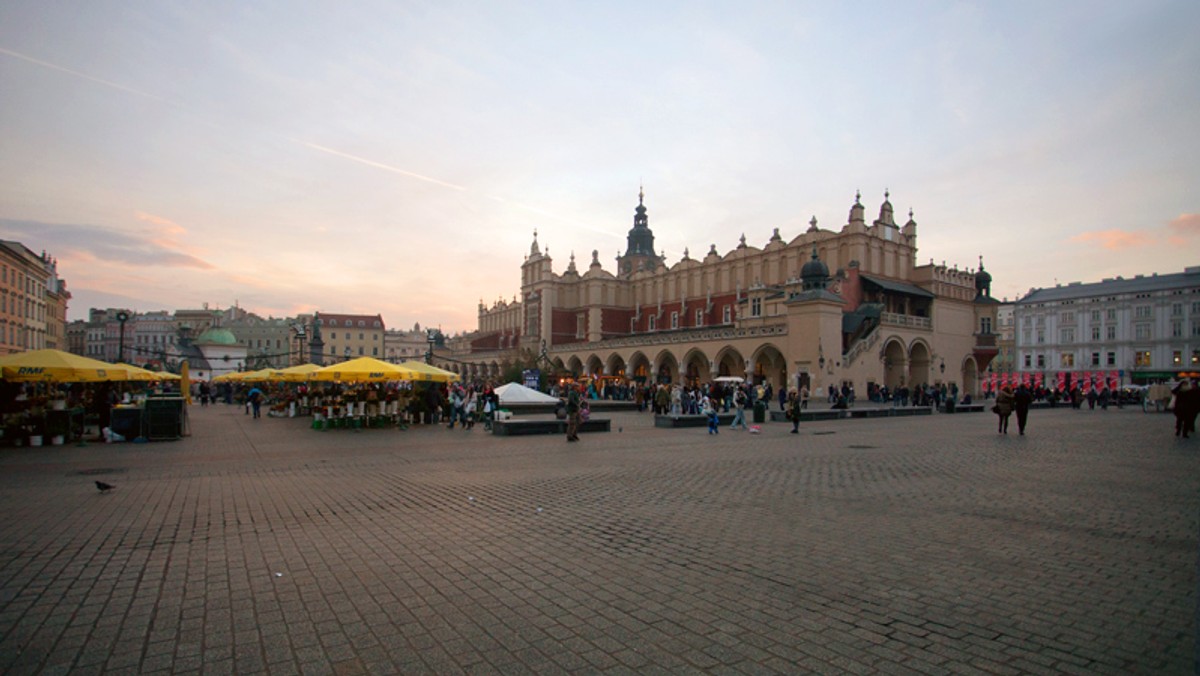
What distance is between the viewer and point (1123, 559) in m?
5.79

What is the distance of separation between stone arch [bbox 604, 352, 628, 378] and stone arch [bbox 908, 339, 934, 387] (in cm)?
2467

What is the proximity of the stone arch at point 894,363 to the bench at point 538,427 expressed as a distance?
3317 centimetres

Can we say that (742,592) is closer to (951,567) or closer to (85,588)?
(951,567)

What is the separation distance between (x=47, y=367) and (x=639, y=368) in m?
49.9

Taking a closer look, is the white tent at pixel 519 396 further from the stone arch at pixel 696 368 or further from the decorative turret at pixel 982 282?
the decorative turret at pixel 982 282

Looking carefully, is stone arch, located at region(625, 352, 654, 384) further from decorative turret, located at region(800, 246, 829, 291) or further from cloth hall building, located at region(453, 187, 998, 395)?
decorative turret, located at region(800, 246, 829, 291)

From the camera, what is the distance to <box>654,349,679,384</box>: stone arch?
181ft

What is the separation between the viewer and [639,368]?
62.3 metres

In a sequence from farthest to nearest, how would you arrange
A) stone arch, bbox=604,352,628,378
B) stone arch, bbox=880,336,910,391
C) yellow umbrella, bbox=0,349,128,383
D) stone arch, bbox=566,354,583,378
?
stone arch, bbox=566,354,583,378
stone arch, bbox=604,352,628,378
stone arch, bbox=880,336,910,391
yellow umbrella, bbox=0,349,128,383

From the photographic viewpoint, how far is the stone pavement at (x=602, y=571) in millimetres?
3850

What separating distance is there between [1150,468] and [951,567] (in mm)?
9235

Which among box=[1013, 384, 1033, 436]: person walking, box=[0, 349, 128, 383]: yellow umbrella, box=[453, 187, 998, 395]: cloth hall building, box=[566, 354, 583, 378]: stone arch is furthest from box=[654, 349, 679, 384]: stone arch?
box=[0, 349, 128, 383]: yellow umbrella

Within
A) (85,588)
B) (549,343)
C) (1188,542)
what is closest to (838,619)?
(1188,542)

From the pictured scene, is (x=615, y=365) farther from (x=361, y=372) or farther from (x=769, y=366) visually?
(x=361, y=372)
